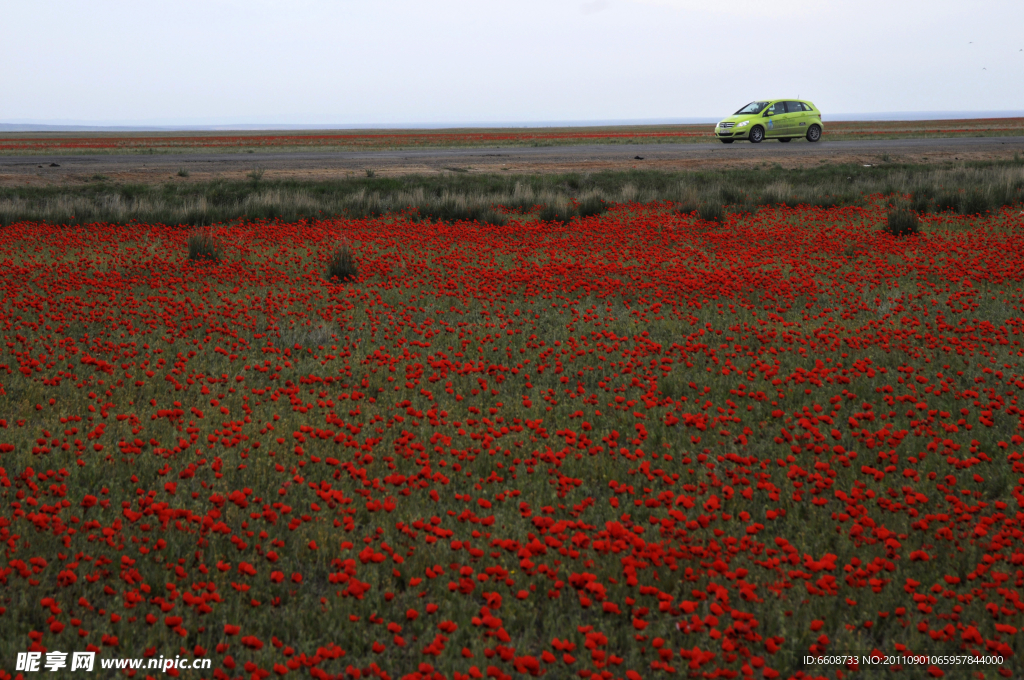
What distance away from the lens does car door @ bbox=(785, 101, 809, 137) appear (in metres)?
33.0

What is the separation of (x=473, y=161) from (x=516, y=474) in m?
27.0

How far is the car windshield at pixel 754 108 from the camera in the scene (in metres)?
33.3

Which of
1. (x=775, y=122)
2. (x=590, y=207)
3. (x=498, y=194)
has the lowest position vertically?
(x=590, y=207)

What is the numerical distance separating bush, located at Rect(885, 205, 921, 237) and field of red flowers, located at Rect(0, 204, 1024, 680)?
10.5ft

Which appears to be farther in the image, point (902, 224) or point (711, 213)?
point (711, 213)

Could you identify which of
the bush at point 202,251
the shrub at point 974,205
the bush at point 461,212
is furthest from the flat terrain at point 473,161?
the bush at point 202,251

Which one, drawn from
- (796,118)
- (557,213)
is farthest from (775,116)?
(557,213)

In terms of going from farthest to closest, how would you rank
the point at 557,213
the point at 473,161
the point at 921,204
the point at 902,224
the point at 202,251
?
1. the point at 473,161
2. the point at 921,204
3. the point at 557,213
4. the point at 902,224
5. the point at 202,251

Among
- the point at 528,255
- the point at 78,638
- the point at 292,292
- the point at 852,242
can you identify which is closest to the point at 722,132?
the point at 852,242

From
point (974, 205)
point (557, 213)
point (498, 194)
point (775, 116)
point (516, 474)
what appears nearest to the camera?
point (516, 474)

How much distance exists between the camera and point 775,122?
1292 inches

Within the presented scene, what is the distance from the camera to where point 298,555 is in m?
3.68

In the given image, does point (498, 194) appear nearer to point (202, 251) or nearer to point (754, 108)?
point (202, 251)

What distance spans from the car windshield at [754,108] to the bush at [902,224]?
2267 centimetres
